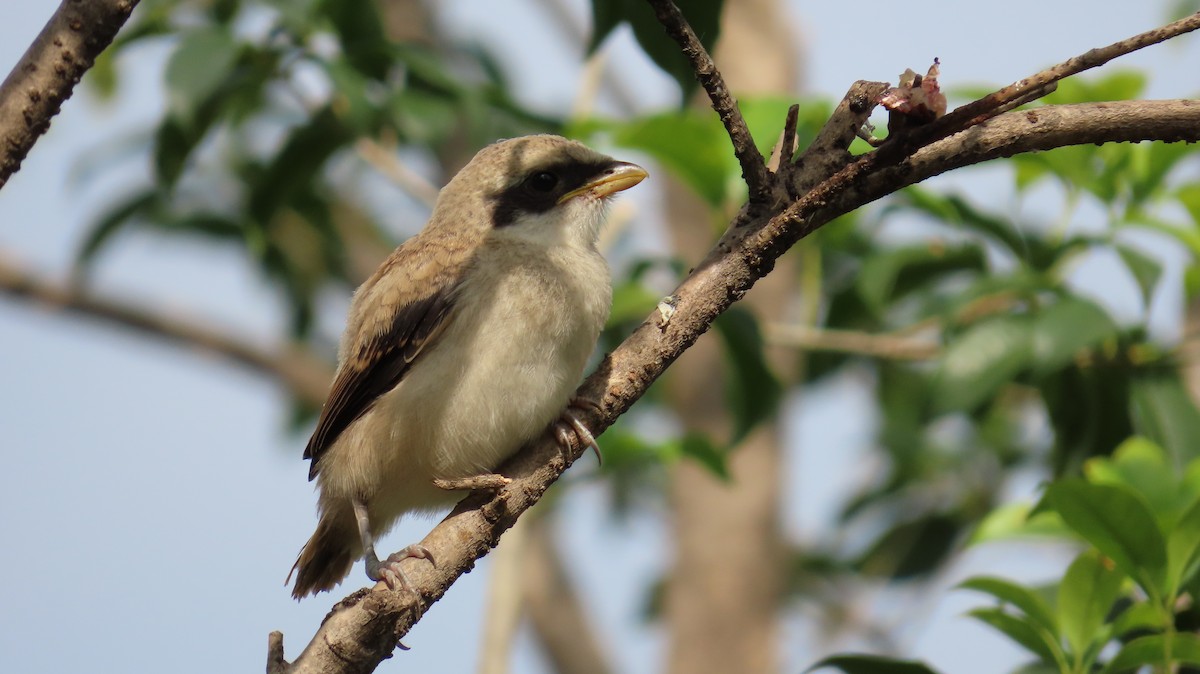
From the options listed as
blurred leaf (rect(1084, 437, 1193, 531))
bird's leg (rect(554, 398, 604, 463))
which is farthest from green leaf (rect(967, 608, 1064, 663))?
bird's leg (rect(554, 398, 604, 463))

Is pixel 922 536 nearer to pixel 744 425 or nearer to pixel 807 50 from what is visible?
pixel 744 425

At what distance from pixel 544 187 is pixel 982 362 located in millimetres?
1631

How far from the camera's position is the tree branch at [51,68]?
8.62 feet

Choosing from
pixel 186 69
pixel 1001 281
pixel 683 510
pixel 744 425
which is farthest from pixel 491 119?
pixel 683 510

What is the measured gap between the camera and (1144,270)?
14.4ft

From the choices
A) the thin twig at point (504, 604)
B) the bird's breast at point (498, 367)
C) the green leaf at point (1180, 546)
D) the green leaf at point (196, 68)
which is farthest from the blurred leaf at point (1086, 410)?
the green leaf at point (196, 68)

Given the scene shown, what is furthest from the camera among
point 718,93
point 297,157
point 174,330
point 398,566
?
point 174,330

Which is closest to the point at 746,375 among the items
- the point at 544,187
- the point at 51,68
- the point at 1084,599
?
the point at 544,187

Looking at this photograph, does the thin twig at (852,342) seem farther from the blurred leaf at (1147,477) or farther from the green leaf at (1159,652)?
the green leaf at (1159,652)

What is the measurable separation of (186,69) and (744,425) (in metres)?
2.45

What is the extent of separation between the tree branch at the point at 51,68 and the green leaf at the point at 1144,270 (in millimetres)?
3326

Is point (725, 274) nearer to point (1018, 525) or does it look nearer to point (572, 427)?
point (572, 427)

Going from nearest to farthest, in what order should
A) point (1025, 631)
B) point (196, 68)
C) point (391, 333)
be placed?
point (1025, 631) < point (391, 333) < point (196, 68)

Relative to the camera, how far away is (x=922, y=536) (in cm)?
604
